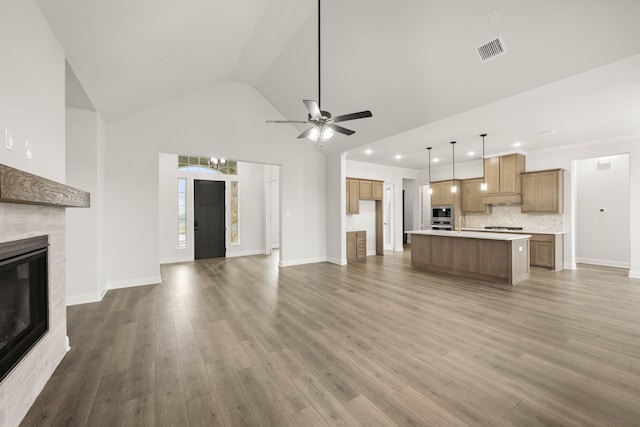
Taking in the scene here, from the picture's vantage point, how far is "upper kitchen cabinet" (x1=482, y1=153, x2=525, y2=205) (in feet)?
21.9

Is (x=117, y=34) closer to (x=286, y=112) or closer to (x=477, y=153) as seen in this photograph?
(x=286, y=112)

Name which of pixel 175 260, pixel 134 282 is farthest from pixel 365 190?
pixel 134 282

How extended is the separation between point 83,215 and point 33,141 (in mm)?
2440

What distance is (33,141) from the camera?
1928 mm

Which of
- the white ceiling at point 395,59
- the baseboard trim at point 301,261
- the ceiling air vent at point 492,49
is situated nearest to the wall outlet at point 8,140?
the white ceiling at point 395,59

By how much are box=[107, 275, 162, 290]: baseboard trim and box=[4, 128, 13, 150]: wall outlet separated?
12.1 feet

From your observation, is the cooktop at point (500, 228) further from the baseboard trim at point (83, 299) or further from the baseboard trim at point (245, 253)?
the baseboard trim at point (83, 299)

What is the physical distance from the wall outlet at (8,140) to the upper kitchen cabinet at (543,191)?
8549 mm

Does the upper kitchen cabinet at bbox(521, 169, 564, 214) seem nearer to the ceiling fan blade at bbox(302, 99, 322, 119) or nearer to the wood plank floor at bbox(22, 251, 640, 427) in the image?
the wood plank floor at bbox(22, 251, 640, 427)

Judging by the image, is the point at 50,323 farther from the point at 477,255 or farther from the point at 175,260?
the point at 477,255

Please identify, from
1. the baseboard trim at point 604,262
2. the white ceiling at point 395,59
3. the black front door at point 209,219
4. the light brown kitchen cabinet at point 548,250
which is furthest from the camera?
the black front door at point 209,219

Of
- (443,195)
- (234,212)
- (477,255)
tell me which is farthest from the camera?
(443,195)

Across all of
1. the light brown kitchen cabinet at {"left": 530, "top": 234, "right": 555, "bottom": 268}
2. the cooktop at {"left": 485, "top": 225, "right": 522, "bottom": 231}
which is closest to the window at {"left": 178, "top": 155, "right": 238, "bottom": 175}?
the cooktop at {"left": 485, "top": 225, "right": 522, "bottom": 231}

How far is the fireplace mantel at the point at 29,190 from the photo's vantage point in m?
1.21
